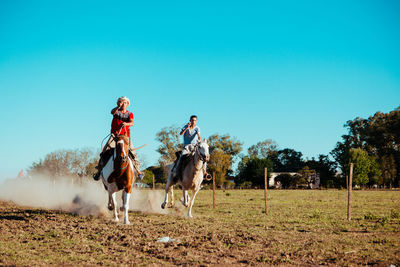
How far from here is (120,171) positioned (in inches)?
440

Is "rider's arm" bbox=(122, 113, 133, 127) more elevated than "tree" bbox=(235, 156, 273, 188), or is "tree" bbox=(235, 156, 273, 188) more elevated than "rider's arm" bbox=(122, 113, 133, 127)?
"rider's arm" bbox=(122, 113, 133, 127)

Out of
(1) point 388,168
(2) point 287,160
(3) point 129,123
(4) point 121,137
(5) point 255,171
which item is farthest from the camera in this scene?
(2) point 287,160

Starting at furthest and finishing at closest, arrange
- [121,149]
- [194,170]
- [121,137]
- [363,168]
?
1. [363,168]
2. [194,170]
3. [121,137]
4. [121,149]

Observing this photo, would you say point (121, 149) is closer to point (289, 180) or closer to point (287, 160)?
point (289, 180)

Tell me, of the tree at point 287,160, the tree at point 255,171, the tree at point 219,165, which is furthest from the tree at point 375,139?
the tree at point 287,160

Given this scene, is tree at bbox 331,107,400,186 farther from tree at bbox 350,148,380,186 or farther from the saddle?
the saddle

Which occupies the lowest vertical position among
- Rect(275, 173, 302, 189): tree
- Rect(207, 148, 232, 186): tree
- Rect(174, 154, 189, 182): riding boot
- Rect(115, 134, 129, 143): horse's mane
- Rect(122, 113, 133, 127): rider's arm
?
Rect(275, 173, 302, 189): tree

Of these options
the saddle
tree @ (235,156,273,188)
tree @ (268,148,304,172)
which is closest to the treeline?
tree @ (235,156,273,188)

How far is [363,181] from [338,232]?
7149cm

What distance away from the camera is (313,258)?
6.75 meters

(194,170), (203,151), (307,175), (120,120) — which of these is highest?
(120,120)

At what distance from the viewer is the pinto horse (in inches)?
432

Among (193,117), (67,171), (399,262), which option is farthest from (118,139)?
(67,171)

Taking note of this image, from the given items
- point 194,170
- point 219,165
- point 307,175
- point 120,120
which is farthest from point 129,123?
point 307,175
